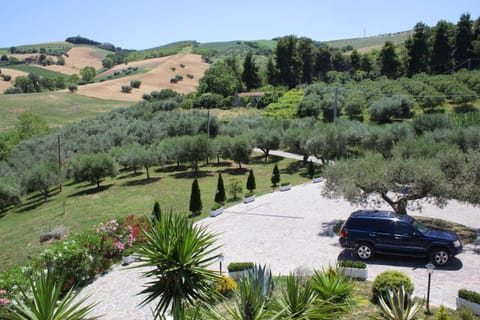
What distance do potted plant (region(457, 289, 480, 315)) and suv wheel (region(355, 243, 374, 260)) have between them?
13.9ft

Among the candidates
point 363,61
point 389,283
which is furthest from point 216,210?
point 363,61

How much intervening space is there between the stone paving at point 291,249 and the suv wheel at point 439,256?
33 centimetres

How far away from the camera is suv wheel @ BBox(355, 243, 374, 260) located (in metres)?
14.9

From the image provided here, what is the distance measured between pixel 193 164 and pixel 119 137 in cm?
2041

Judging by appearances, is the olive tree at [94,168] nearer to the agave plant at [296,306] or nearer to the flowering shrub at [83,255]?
the flowering shrub at [83,255]

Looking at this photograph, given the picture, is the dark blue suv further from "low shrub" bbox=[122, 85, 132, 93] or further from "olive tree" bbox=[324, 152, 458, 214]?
"low shrub" bbox=[122, 85, 132, 93]

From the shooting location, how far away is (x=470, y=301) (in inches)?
417

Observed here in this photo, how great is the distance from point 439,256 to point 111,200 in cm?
2724

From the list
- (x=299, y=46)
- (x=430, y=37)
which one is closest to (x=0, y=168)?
(x=299, y=46)

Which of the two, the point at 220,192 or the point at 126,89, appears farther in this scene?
the point at 126,89

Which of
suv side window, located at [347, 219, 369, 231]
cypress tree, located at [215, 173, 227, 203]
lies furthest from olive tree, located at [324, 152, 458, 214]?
cypress tree, located at [215, 173, 227, 203]

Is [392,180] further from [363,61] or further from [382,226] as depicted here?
[363,61]

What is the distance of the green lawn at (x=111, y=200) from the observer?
26.4m

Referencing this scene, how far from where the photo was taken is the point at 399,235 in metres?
14.5
